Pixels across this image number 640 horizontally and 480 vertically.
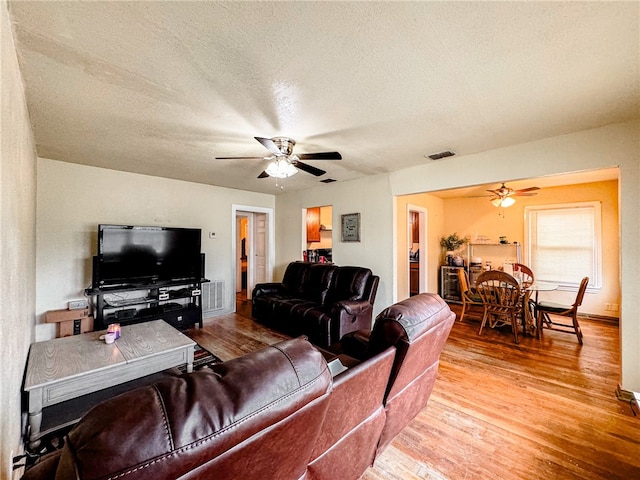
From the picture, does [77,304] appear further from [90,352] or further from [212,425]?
[212,425]

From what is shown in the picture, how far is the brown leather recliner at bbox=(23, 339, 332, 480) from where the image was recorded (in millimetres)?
555

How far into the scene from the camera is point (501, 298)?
12.7 ft

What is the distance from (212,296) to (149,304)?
1.06m

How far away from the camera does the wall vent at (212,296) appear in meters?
4.82

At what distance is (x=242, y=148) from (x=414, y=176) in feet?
7.85

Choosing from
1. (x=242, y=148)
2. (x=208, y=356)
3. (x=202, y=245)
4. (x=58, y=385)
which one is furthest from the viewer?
(x=202, y=245)

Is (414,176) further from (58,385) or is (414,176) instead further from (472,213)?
(58,385)

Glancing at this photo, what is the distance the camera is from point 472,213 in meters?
6.06

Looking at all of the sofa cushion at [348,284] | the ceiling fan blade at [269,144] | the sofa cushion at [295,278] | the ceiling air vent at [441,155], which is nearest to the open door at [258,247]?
the sofa cushion at [295,278]

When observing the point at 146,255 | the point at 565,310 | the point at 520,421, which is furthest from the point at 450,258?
the point at 146,255

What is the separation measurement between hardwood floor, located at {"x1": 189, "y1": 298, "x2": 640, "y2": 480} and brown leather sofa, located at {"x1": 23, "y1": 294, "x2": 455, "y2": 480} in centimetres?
71

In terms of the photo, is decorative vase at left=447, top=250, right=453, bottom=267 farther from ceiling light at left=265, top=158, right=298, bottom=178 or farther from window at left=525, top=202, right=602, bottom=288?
ceiling light at left=265, top=158, right=298, bottom=178

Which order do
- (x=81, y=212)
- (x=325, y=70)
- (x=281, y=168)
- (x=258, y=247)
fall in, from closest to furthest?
(x=325, y=70), (x=281, y=168), (x=81, y=212), (x=258, y=247)

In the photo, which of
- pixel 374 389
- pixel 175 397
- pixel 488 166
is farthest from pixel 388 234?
pixel 175 397
